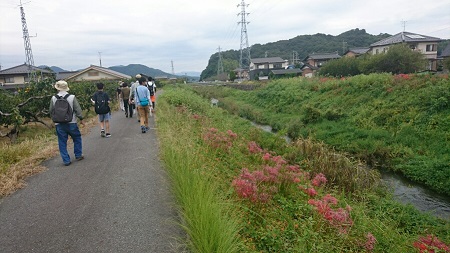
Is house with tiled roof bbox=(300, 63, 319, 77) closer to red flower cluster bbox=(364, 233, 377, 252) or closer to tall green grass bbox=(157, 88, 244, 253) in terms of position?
red flower cluster bbox=(364, 233, 377, 252)

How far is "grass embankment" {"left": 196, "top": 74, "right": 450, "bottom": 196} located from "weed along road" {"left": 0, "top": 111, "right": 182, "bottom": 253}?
9270mm

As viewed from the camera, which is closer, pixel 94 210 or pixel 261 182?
pixel 94 210

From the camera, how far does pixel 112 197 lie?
470cm

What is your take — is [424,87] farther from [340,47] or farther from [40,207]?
[340,47]

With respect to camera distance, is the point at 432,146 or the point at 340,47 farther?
the point at 340,47

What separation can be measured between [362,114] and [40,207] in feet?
55.1

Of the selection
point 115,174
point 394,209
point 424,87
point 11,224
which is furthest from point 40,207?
point 424,87

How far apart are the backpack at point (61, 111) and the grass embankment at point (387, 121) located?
11.1 m

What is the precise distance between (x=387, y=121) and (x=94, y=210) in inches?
608

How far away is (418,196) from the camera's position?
8555 mm

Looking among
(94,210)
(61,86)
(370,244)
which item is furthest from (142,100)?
(370,244)

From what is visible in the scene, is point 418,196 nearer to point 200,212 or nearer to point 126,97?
point 200,212

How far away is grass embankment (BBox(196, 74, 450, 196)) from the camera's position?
10.7m

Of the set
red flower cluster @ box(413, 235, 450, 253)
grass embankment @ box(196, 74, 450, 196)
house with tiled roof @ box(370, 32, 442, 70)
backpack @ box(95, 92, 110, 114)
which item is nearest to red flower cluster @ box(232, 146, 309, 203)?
red flower cluster @ box(413, 235, 450, 253)
